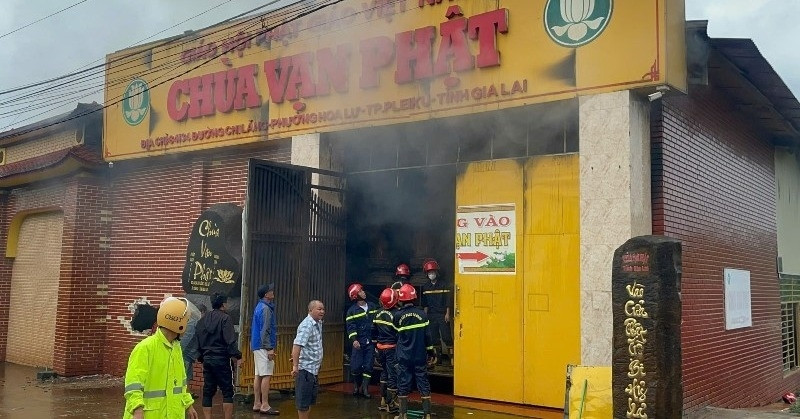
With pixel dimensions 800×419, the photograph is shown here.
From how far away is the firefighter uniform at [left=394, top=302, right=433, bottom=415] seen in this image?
819cm

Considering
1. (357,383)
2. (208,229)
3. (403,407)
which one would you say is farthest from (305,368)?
(208,229)

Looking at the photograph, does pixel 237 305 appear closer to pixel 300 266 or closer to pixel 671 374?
pixel 300 266

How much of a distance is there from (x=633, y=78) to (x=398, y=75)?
3138 mm

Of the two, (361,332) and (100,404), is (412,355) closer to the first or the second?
(361,332)

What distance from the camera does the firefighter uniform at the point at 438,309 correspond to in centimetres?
1067

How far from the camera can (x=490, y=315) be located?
29.9 feet

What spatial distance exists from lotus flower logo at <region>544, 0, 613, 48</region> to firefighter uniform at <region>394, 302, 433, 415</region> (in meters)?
3.53

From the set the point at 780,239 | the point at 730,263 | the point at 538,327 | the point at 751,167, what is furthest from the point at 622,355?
the point at 780,239

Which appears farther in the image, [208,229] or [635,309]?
[208,229]

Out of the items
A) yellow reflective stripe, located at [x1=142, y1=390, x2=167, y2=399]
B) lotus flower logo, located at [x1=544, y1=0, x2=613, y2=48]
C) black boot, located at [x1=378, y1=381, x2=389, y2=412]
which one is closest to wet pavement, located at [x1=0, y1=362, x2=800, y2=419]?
black boot, located at [x1=378, y1=381, x2=389, y2=412]

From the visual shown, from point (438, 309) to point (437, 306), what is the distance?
5 cm

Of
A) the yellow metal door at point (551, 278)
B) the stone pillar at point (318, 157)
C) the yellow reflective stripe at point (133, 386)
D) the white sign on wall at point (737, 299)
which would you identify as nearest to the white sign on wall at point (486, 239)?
the yellow metal door at point (551, 278)

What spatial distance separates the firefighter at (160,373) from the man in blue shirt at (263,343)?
3777 millimetres

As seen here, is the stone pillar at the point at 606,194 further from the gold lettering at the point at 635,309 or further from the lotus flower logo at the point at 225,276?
the lotus flower logo at the point at 225,276
